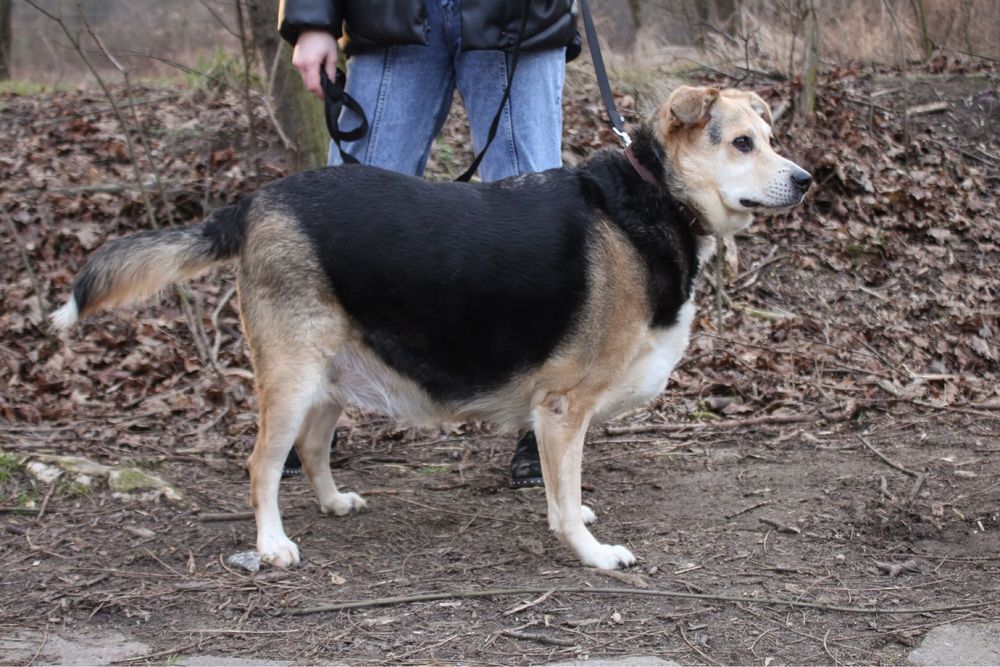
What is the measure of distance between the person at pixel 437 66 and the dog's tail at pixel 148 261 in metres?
0.88

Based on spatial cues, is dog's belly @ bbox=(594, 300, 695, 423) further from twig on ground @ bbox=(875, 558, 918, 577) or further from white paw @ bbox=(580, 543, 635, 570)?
twig on ground @ bbox=(875, 558, 918, 577)

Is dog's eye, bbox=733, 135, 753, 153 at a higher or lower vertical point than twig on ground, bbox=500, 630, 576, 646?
higher

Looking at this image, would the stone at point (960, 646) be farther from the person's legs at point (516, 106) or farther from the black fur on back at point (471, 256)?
the person's legs at point (516, 106)

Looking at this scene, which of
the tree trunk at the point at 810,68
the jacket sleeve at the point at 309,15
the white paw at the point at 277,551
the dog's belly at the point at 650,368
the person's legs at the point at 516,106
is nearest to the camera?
the white paw at the point at 277,551

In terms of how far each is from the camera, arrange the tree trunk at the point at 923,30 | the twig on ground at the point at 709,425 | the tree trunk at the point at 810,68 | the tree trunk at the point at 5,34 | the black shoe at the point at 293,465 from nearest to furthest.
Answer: the black shoe at the point at 293,465
the twig on ground at the point at 709,425
the tree trunk at the point at 810,68
the tree trunk at the point at 923,30
the tree trunk at the point at 5,34

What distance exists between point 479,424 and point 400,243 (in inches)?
89.1

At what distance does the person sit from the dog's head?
2.43ft

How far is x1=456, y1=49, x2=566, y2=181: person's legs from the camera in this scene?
4.62 m

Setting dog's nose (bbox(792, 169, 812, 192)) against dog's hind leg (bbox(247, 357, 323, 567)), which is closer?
dog's hind leg (bbox(247, 357, 323, 567))

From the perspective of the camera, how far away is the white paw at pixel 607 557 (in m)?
3.96

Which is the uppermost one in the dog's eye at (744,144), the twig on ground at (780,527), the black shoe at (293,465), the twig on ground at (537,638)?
the dog's eye at (744,144)

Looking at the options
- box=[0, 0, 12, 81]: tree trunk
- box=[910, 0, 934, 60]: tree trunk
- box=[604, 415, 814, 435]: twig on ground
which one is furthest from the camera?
box=[0, 0, 12, 81]: tree trunk

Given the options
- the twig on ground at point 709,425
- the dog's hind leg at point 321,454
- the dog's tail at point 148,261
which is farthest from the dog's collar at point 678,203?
the twig on ground at point 709,425

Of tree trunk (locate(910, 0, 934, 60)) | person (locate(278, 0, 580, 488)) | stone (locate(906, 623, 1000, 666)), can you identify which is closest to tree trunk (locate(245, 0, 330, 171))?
person (locate(278, 0, 580, 488))
